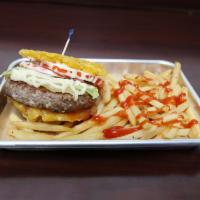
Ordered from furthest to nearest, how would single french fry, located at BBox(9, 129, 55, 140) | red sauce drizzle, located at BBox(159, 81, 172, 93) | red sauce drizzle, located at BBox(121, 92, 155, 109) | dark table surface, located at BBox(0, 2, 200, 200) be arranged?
1. red sauce drizzle, located at BBox(159, 81, 172, 93)
2. red sauce drizzle, located at BBox(121, 92, 155, 109)
3. single french fry, located at BBox(9, 129, 55, 140)
4. dark table surface, located at BBox(0, 2, 200, 200)

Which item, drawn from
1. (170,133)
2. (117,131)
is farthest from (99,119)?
(170,133)

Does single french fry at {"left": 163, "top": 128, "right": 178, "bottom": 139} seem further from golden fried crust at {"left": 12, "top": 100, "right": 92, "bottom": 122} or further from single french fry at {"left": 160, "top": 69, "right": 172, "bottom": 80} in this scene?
single french fry at {"left": 160, "top": 69, "right": 172, "bottom": 80}

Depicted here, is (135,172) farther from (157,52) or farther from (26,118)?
(157,52)

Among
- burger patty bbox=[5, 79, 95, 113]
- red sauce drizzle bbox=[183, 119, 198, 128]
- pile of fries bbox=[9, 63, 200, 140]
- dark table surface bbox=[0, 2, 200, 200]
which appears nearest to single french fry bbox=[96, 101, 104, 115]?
pile of fries bbox=[9, 63, 200, 140]

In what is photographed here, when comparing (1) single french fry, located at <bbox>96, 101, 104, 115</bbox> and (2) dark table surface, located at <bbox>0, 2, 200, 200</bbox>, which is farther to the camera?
Answer: (1) single french fry, located at <bbox>96, 101, 104, 115</bbox>

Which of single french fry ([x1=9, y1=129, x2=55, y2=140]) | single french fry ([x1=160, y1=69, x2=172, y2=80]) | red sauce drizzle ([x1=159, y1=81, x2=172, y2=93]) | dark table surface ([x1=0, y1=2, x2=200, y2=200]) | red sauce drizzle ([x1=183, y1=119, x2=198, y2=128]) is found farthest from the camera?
single french fry ([x1=160, y1=69, x2=172, y2=80])

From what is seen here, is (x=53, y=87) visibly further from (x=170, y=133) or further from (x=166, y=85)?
(x=166, y=85)

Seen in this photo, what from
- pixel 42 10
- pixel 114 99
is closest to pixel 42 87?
pixel 114 99
